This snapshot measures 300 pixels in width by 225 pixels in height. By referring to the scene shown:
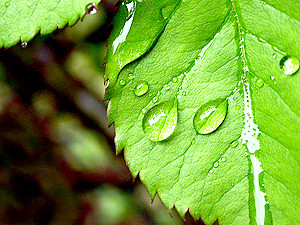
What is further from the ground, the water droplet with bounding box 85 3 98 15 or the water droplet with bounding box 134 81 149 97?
the water droplet with bounding box 85 3 98 15

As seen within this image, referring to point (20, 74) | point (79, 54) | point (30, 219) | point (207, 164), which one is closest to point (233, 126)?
point (207, 164)

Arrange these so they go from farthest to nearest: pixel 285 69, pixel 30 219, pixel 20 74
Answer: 1. pixel 30 219
2. pixel 20 74
3. pixel 285 69

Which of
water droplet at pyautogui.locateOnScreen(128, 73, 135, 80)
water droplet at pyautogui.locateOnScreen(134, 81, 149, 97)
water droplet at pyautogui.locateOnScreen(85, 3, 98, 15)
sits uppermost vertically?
water droplet at pyautogui.locateOnScreen(85, 3, 98, 15)

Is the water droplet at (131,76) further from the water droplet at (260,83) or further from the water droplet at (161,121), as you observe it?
the water droplet at (260,83)

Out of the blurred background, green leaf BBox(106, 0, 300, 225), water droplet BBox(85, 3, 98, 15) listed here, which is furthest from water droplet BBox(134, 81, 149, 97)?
the blurred background

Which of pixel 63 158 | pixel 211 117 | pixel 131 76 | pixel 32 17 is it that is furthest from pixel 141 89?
pixel 63 158

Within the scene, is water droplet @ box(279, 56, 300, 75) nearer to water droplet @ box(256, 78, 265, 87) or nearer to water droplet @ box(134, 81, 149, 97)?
water droplet @ box(256, 78, 265, 87)

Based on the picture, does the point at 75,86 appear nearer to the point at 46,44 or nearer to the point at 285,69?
the point at 46,44

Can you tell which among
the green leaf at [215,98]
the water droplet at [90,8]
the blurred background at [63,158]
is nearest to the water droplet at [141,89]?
the green leaf at [215,98]

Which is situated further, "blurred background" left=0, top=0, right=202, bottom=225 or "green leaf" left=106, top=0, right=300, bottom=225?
"blurred background" left=0, top=0, right=202, bottom=225
